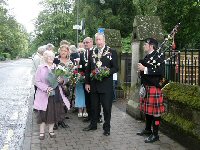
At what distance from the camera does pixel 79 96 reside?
30.4 ft

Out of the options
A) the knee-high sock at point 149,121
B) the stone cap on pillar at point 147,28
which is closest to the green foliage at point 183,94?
the knee-high sock at point 149,121

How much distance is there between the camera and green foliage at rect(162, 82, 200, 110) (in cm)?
630

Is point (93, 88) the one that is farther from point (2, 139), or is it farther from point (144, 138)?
point (2, 139)

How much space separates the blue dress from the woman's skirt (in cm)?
178

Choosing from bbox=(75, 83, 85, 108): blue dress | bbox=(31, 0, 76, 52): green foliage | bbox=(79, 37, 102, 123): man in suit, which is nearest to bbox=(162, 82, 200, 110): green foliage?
bbox=(79, 37, 102, 123): man in suit

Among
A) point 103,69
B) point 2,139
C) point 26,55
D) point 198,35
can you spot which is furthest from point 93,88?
point 26,55

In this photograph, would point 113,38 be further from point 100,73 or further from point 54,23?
point 54,23

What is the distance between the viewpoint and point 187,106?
6570 mm

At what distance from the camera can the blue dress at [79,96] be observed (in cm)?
924

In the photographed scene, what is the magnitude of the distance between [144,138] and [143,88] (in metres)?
0.98

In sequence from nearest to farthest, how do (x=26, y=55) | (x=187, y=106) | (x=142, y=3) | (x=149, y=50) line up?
(x=187, y=106) → (x=149, y=50) → (x=142, y=3) → (x=26, y=55)

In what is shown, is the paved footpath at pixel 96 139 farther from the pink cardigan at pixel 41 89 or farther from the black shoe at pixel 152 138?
the pink cardigan at pixel 41 89

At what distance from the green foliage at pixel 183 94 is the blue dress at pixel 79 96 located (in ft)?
7.85

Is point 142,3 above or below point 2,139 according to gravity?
above
